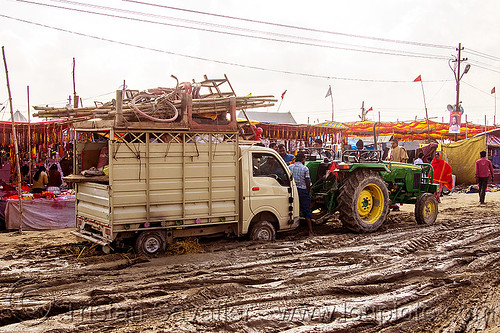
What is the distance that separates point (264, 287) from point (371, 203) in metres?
5.28

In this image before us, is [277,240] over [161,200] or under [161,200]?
under

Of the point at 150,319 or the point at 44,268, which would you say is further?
the point at 44,268

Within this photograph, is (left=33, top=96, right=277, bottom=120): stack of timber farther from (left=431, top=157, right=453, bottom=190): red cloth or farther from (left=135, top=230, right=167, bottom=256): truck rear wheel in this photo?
(left=431, top=157, right=453, bottom=190): red cloth

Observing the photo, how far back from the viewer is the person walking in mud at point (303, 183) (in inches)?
377

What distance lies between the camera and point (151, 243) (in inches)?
303

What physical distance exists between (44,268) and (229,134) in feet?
11.8

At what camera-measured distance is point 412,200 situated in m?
11.9

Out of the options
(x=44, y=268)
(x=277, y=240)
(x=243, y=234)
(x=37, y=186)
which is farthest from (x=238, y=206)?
(x=37, y=186)

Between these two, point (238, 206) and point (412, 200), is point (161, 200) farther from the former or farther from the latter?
point (412, 200)

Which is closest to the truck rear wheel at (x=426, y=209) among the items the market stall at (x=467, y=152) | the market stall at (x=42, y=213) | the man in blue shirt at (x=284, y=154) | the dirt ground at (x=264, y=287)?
the dirt ground at (x=264, y=287)

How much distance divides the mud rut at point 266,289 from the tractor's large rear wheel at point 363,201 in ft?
4.25

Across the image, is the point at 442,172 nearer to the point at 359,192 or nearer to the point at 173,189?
the point at 359,192

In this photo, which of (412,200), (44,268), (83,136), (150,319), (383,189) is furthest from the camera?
(412,200)

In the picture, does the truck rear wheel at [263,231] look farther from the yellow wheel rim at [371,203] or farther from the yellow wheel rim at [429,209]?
the yellow wheel rim at [429,209]
